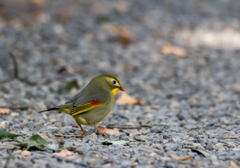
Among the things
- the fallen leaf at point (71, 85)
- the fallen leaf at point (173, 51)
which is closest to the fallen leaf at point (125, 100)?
the fallen leaf at point (71, 85)

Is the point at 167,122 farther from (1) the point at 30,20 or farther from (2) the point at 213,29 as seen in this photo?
(2) the point at 213,29

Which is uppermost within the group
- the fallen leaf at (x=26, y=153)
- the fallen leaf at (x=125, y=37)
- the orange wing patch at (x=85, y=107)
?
the fallen leaf at (x=125, y=37)

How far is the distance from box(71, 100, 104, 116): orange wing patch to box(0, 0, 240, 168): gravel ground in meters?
0.33

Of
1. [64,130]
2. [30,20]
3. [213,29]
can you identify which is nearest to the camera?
[64,130]

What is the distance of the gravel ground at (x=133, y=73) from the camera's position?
346cm

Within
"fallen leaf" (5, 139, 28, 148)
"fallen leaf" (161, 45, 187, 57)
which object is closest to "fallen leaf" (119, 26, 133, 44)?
"fallen leaf" (161, 45, 187, 57)

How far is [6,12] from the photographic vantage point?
926cm

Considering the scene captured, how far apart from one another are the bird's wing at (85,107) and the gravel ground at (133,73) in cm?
33

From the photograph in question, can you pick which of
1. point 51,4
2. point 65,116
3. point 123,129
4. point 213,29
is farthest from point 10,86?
point 213,29

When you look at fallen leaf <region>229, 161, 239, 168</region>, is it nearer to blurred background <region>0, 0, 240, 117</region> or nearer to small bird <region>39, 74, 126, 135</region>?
small bird <region>39, 74, 126, 135</region>

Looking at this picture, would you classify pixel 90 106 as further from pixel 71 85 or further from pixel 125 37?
pixel 125 37

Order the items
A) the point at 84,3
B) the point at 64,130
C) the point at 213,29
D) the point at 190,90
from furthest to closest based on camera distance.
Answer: the point at 84,3 < the point at 213,29 < the point at 190,90 < the point at 64,130

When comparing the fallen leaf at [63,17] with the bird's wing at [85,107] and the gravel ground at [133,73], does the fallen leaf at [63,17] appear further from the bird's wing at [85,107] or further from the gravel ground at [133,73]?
the bird's wing at [85,107]

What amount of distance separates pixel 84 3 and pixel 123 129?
7.80 m
